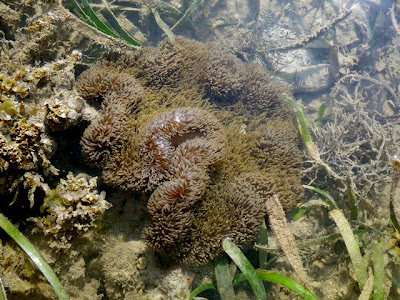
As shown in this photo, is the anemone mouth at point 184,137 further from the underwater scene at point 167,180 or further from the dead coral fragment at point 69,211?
the dead coral fragment at point 69,211

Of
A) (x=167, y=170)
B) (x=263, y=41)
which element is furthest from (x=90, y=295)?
(x=263, y=41)

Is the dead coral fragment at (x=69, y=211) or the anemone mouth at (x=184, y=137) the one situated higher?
the anemone mouth at (x=184, y=137)

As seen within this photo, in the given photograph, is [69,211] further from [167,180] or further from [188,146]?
[188,146]

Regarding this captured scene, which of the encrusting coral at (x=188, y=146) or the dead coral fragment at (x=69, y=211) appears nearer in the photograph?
the dead coral fragment at (x=69, y=211)

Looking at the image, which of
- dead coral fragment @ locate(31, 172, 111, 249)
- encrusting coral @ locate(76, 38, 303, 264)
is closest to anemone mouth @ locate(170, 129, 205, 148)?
encrusting coral @ locate(76, 38, 303, 264)

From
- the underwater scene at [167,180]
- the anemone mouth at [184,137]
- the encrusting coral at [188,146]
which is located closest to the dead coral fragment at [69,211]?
the underwater scene at [167,180]

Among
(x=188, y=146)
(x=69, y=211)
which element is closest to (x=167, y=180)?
(x=188, y=146)

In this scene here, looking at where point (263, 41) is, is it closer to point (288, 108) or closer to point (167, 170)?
point (288, 108)
